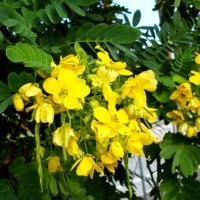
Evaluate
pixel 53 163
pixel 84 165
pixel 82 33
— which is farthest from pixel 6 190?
pixel 82 33

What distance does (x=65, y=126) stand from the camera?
640mm

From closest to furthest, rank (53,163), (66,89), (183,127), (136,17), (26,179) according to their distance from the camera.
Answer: (66,89), (53,163), (26,179), (183,127), (136,17)

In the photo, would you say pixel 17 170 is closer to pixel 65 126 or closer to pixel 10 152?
pixel 10 152

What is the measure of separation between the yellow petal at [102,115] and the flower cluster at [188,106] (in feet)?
1.09

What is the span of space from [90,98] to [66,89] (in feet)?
0.19

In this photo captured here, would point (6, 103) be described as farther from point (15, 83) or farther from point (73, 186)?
point (73, 186)

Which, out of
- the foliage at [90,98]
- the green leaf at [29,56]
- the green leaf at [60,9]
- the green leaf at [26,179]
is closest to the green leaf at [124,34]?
the foliage at [90,98]

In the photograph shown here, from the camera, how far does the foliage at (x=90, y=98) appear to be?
66 centimetres

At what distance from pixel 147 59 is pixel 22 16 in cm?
34

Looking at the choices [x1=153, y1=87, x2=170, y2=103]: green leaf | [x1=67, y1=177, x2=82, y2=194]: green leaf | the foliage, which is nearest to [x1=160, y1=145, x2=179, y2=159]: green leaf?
the foliage

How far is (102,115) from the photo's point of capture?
2.10 ft

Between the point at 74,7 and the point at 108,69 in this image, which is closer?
the point at 108,69

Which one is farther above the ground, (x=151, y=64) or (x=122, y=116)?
(x=122, y=116)

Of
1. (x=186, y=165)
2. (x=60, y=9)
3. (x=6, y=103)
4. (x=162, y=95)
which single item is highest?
(x=60, y=9)
